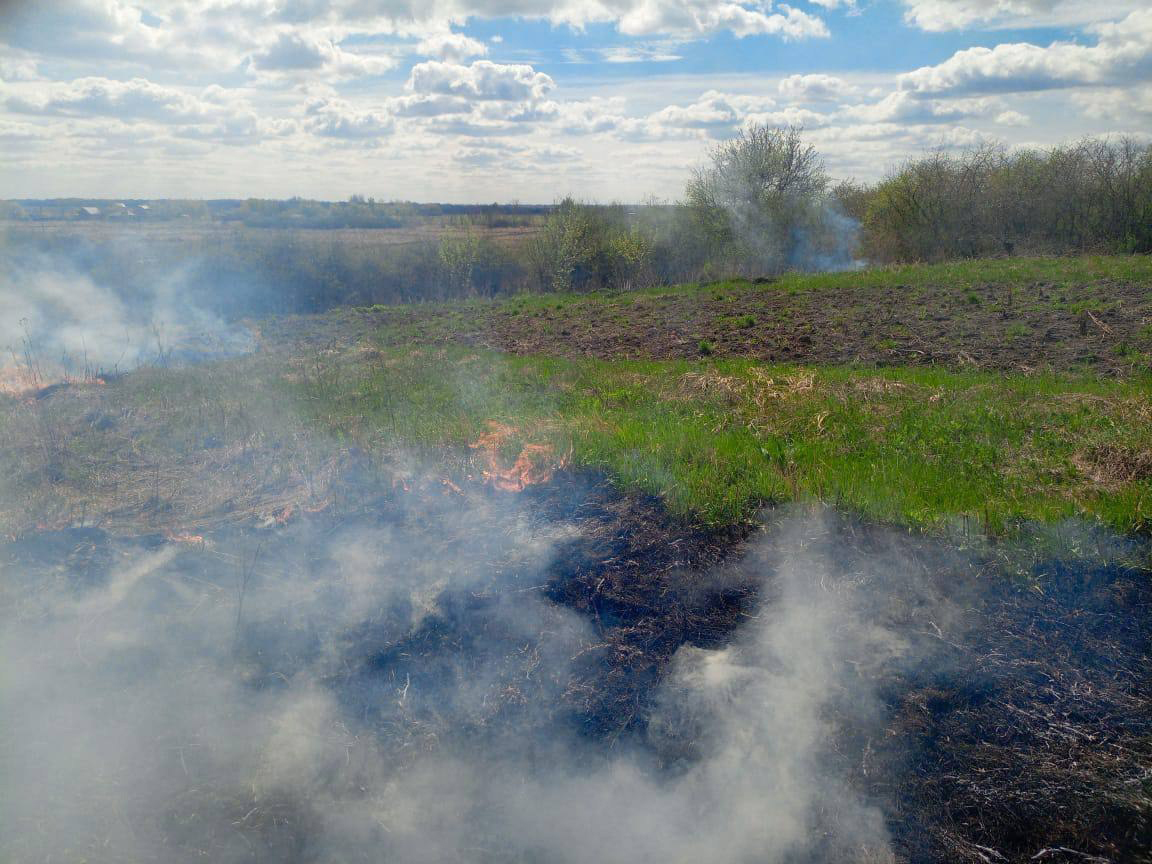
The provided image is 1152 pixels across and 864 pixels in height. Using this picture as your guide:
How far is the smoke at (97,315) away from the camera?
466 inches

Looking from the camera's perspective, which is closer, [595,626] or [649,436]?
[595,626]

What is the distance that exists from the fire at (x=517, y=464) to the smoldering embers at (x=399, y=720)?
3.25 feet

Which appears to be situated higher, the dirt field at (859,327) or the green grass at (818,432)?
the dirt field at (859,327)

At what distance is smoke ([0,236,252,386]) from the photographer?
11.8 m

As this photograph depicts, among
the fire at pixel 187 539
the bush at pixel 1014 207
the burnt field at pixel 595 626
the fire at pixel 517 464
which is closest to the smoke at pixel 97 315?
the burnt field at pixel 595 626

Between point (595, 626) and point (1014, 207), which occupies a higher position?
point (1014, 207)

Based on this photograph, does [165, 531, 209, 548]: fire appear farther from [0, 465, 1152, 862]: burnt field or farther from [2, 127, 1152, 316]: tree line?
[2, 127, 1152, 316]: tree line

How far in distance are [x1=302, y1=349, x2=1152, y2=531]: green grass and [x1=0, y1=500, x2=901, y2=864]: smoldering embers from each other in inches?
31.0

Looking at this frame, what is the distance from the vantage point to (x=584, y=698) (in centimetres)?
345

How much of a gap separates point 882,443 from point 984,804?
136 inches

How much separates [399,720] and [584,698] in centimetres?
90

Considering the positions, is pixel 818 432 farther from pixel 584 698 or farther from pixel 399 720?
pixel 399 720

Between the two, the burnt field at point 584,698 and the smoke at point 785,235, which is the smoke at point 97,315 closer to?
the burnt field at point 584,698

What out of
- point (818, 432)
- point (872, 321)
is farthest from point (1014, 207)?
point (818, 432)
